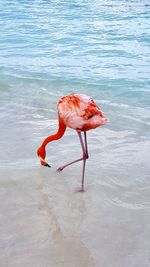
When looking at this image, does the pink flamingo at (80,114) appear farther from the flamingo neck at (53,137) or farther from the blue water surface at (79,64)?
the blue water surface at (79,64)

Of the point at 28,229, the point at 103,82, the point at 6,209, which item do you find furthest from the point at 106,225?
the point at 103,82

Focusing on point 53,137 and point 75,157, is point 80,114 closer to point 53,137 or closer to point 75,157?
point 53,137

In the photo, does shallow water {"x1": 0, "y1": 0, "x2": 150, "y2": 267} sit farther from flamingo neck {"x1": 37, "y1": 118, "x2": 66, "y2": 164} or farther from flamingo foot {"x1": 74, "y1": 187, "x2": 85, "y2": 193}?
flamingo neck {"x1": 37, "y1": 118, "x2": 66, "y2": 164}

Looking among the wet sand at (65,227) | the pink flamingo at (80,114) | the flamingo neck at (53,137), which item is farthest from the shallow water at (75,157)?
the pink flamingo at (80,114)

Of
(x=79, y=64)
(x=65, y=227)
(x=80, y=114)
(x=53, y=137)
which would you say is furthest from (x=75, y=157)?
(x=79, y=64)

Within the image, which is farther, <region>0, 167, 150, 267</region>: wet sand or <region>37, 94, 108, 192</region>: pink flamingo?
<region>37, 94, 108, 192</region>: pink flamingo

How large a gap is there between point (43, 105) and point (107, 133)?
1482 millimetres

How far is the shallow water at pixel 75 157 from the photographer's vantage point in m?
2.79

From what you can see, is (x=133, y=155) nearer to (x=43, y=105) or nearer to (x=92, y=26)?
(x=43, y=105)

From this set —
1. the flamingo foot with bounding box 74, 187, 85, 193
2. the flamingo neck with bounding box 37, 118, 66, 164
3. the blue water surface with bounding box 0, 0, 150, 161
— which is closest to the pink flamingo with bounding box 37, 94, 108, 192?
the flamingo neck with bounding box 37, 118, 66, 164

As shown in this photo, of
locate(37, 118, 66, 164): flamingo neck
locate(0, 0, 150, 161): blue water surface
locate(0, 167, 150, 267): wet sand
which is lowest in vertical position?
locate(0, 0, 150, 161): blue water surface

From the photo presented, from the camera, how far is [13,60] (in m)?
9.21

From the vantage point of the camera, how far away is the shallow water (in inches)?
110

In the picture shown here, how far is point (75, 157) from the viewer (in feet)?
13.9
